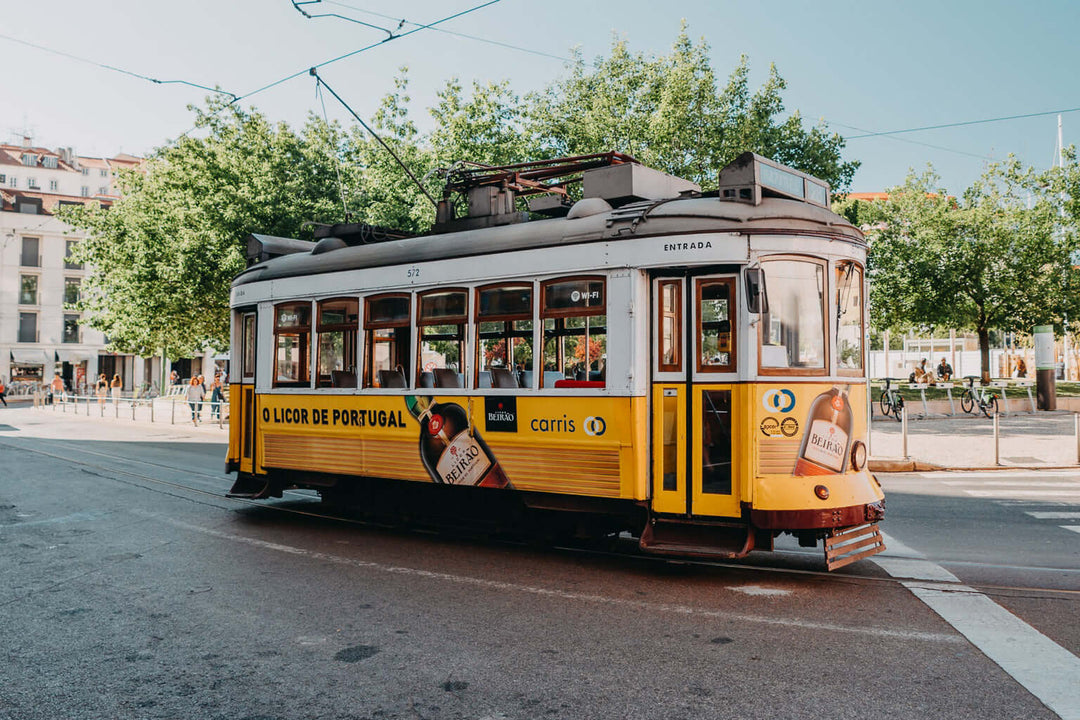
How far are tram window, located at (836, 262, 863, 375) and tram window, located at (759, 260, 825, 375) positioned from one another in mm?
199

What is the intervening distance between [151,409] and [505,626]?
26.8 metres

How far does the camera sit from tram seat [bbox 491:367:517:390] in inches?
318

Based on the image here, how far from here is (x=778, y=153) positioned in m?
24.8

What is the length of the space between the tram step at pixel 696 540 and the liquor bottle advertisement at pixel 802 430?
55 cm

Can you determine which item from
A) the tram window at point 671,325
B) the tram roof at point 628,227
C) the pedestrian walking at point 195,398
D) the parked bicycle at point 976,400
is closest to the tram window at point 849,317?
the tram roof at point 628,227

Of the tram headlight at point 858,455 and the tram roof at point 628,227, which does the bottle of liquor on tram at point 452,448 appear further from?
the tram headlight at point 858,455

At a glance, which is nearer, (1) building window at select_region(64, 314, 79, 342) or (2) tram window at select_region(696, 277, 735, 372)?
(2) tram window at select_region(696, 277, 735, 372)

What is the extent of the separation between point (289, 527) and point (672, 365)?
4.76 meters

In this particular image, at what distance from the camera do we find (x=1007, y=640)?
17.0ft

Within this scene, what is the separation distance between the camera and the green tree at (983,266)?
31.8m

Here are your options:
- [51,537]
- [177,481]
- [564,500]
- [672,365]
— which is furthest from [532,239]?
[177,481]

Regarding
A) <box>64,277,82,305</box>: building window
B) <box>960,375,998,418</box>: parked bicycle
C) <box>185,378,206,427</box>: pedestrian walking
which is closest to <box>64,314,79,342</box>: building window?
<box>64,277,82,305</box>: building window

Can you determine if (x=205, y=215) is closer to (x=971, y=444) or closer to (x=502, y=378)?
(x=502, y=378)

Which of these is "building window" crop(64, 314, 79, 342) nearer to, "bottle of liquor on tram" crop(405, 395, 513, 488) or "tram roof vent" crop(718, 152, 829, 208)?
"bottle of liquor on tram" crop(405, 395, 513, 488)
